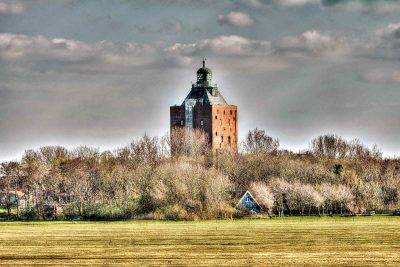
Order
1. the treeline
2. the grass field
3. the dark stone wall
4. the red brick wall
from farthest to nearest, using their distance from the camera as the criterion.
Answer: the dark stone wall → the red brick wall → the treeline → the grass field

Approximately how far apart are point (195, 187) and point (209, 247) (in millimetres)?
57478

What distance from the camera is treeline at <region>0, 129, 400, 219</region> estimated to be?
109500 mm

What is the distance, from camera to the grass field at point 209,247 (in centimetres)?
4406

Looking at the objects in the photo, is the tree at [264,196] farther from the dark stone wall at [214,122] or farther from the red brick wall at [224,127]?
the dark stone wall at [214,122]

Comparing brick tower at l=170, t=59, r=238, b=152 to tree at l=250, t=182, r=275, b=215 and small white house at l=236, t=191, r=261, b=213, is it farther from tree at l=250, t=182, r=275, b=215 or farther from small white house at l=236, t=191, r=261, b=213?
small white house at l=236, t=191, r=261, b=213

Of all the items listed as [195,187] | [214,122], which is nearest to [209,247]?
[195,187]

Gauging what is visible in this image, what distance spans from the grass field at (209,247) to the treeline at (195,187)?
38012mm

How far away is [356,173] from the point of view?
13575cm

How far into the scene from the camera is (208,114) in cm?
18400

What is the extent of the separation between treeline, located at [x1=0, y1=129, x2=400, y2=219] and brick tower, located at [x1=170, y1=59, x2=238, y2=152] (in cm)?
2224

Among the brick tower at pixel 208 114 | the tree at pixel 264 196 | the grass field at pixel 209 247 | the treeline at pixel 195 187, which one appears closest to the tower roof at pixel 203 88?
the brick tower at pixel 208 114

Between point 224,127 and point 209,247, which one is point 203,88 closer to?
point 224,127

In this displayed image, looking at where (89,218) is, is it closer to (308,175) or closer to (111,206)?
(111,206)

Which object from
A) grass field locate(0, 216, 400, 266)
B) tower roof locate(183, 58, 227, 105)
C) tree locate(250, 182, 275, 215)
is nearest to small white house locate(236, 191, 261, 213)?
tree locate(250, 182, 275, 215)
